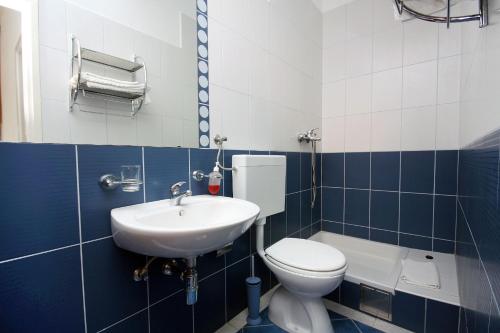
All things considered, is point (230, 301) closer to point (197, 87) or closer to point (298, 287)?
point (298, 287)

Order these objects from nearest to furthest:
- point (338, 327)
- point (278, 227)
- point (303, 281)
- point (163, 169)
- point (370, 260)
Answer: point (163, 169), point (303, 281), point (338, 327), point (278, 227), point (370, 260)

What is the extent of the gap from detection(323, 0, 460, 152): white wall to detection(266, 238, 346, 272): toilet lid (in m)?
1.10

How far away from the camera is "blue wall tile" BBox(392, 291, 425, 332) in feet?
4.32

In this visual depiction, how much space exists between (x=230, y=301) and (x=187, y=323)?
30 centimetres

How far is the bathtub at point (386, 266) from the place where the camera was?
135cm

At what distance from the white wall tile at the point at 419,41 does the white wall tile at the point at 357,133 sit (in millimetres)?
521

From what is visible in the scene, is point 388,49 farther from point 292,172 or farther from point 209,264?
point 209,264

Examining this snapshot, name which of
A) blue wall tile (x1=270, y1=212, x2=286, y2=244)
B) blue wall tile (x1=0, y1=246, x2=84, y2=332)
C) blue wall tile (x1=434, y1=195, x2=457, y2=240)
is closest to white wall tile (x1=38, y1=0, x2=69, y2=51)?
blue wall tile (x1=0, y1=246, x2=84, y2=332)

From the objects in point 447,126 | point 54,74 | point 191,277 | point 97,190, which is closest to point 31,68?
point 54,74

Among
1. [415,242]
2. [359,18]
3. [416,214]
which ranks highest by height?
[359,18]

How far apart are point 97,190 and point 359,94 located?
2.08 meters

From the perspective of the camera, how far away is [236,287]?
141cm

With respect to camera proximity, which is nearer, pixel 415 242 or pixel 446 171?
pixel 446 171

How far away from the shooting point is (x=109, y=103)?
2.91 feet
